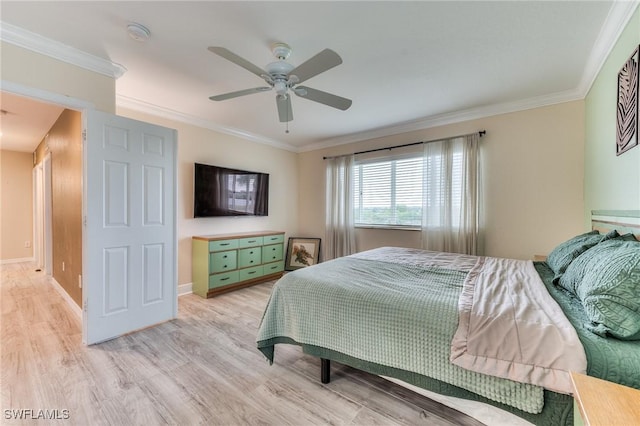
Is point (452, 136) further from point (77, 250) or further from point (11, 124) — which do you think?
point (11, 124)

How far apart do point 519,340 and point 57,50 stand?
3.72 m

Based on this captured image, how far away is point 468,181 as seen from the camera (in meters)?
3.47

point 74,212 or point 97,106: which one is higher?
point 97,106

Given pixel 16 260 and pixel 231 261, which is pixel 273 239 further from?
pixel 16 260

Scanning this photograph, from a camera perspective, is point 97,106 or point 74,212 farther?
point 74,212

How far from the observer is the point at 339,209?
4770 mm

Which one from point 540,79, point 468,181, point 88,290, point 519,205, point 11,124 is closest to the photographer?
point 88,290

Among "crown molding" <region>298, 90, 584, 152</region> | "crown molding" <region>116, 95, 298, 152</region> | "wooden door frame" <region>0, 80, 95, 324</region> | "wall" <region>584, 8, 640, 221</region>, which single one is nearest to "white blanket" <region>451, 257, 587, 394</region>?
"wall" <region>584, 8, 640, 221</region>

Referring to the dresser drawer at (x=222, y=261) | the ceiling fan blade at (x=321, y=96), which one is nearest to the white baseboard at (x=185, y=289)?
the dresser drawer at (x=222, y=261)

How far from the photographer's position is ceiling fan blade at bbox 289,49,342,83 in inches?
65.2

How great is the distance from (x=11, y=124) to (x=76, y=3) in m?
3.65

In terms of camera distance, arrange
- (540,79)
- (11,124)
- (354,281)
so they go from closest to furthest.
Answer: (354,281), (540,79), (11,124)

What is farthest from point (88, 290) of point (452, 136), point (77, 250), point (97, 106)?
point (452, 136)

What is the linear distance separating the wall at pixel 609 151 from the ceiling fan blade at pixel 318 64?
1.89m
